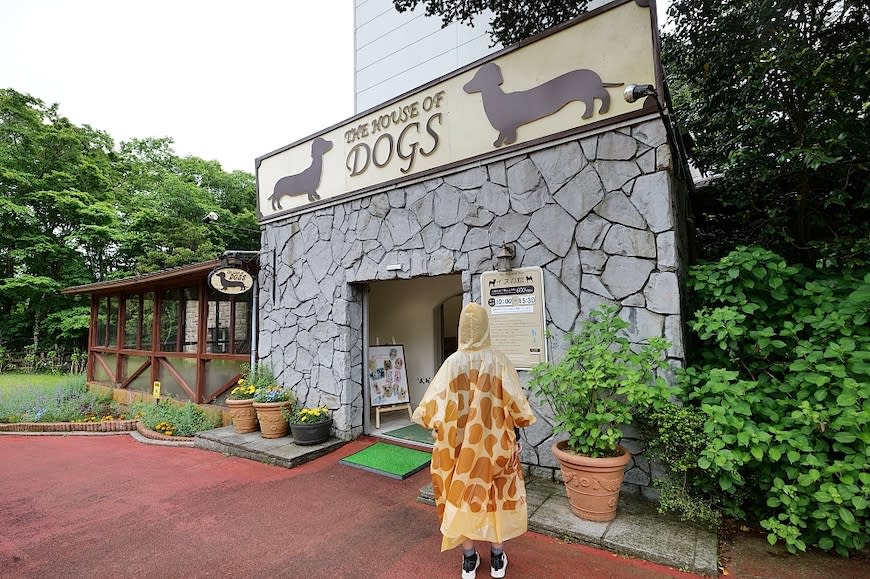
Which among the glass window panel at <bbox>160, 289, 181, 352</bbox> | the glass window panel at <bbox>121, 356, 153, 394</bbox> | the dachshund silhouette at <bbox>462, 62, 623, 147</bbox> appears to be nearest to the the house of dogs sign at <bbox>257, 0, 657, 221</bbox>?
the dachshund silhouette at <bbox>462, 62, 623, 147</bbox>

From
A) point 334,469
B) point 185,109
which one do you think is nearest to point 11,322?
point 185,109

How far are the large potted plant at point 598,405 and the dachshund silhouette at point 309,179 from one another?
419cm

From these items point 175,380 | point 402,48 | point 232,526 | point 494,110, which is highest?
point 402,48

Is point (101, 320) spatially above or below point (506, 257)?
below

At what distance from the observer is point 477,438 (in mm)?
2316

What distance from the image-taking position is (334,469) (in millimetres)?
4199

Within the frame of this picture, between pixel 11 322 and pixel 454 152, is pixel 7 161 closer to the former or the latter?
pixel 11 322

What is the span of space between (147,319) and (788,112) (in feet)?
34.4

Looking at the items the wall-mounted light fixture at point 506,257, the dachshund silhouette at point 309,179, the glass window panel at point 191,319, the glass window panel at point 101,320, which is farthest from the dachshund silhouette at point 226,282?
the glass window panel at point 101,320

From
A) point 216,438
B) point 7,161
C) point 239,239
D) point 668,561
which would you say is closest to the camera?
point 668,561

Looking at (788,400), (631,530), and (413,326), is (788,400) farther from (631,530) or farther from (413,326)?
(413,326)

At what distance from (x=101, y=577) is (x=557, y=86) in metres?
5.06

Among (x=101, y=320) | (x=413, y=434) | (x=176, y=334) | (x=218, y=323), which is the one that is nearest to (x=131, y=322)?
(x=101, y=320)

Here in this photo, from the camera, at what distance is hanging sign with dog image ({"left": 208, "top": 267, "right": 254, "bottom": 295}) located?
211 inches
